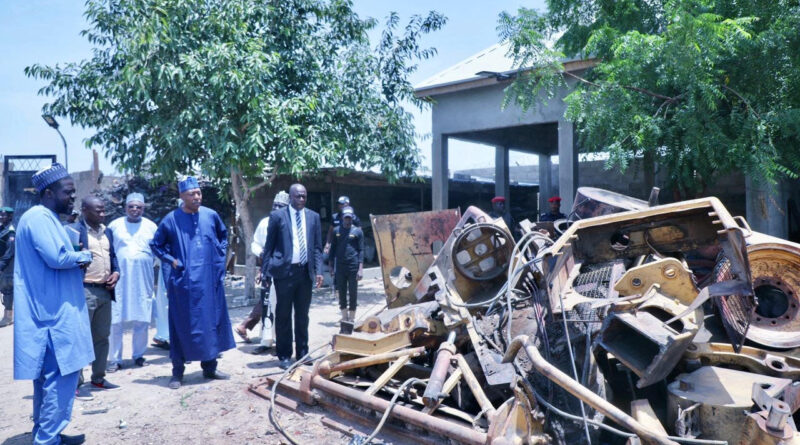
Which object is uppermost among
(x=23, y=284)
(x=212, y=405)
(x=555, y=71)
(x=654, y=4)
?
(x=654, y=4)

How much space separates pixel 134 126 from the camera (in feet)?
28.7

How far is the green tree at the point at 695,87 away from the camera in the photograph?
639 centimetres

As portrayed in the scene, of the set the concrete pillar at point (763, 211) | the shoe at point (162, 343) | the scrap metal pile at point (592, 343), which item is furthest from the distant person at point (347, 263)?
the concrete pillar at point (763, 211)

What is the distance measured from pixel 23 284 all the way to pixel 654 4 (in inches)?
315

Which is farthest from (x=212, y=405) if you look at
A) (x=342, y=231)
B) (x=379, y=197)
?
(x=379, y=197)

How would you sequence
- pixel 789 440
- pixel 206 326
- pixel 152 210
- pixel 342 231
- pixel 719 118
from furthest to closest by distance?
pixel 152 210, pixel 342 231, pixel 719 118, pixel 206 326, pixel 789 440

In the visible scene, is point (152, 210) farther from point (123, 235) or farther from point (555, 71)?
point (555, 71)

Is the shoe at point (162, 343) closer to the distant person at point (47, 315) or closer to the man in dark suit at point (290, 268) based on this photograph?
the man in dark suit at point (290, 268)

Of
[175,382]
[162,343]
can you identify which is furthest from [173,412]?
[162,343]

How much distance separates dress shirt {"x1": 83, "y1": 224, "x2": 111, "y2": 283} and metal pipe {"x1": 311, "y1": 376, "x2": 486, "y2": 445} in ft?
7.38

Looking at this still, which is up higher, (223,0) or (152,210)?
(223,0)

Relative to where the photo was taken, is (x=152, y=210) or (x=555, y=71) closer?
(x=555, y=71)

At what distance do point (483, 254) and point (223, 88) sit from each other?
17.0 feet

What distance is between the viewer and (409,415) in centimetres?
374
